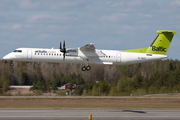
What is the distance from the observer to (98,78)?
8588 centimetres

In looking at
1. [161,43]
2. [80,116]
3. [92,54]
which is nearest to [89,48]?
[92,54]

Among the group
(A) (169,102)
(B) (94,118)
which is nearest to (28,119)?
(B) (94,118)

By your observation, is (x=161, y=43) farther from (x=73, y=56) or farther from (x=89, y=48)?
(x=73, y=56)

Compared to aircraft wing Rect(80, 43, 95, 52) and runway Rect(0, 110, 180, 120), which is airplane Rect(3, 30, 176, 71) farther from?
runway Rect(0, 110, 180, 120)

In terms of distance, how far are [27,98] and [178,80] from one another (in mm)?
44553

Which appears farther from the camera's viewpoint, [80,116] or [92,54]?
[92,54]

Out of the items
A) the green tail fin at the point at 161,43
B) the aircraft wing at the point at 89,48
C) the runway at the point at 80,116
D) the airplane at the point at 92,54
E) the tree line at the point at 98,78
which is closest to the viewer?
the runway at the point at 80,116

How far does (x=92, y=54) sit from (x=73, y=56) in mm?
2911

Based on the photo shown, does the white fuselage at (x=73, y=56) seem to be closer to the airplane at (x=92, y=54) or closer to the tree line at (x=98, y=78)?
the airplane at (x=92, y=54)

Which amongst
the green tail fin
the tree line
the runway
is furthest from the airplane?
the tree line

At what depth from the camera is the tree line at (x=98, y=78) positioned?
68062mm

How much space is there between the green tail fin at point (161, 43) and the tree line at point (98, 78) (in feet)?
81.8

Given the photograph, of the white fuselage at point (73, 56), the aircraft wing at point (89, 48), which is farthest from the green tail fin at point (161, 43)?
the aircraft wing at point (89, 48)

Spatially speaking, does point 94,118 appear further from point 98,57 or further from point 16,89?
point 16,89
